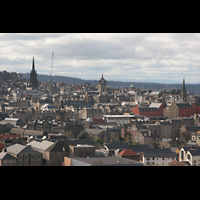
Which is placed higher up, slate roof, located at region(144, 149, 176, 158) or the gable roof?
the gable roof

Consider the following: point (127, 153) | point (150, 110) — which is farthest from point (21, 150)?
point (150, 110)

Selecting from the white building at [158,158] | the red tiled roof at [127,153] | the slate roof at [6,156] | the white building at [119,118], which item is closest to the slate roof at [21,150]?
the slate roof at [6,156]

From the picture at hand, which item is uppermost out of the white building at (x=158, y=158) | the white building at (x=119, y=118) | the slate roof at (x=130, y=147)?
the white building at (x=119, y=118)

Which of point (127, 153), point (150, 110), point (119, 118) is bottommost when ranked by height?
point (127, 153)

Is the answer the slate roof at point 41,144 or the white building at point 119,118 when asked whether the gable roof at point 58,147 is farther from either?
the white building at point 119,118

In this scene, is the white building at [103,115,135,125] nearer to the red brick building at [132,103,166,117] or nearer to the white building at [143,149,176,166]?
the red brick building at [132,103,166,117]

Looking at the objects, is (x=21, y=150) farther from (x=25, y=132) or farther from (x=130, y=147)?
(x=25, y=132)

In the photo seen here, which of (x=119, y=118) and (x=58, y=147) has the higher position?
(x=119, y=118)

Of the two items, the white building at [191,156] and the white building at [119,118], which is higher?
the white building at [119,118]

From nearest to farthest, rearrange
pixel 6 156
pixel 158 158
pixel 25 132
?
pixel 6 156, pixel 158 158, pixel 25 132

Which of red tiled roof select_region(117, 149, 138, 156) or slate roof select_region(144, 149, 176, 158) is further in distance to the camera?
slate roof select_region(144, 149, 176, 158)

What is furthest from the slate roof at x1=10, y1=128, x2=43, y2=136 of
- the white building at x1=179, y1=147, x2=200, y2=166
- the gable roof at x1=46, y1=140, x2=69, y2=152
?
the white building at x1=179, y1=147, x2=200, y2=166
